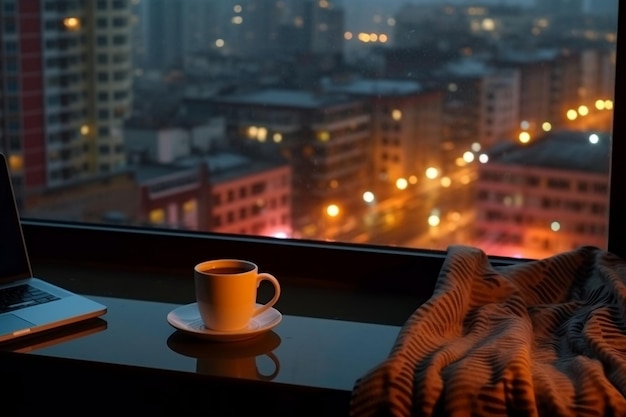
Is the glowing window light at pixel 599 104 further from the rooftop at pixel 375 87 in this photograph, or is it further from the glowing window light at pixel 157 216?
the glowing window light at pixel 157 216

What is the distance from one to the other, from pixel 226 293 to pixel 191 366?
0.11 m

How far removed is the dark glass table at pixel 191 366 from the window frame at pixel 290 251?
0.22 m

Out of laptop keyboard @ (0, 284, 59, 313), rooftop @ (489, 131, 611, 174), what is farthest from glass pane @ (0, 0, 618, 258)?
laptop keyboard @ (0, 284, 59, 313)

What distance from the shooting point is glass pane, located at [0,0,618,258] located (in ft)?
5.79

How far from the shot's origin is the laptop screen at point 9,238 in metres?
1.61

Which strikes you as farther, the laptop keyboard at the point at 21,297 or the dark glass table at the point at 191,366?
the laptop keyboard at the point at 21,297

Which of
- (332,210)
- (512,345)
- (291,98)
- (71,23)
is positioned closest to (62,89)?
(71,23)

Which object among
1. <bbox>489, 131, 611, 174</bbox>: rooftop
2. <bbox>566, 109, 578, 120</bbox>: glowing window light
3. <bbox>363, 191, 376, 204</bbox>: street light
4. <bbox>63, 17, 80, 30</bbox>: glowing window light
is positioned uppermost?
<bbox>63, 17, 80, 30</bbox>: glowing window light

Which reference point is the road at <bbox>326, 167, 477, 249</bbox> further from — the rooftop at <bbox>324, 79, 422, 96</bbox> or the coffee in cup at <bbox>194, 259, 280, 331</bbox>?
the coffee in cup at <bbox>194, 259, 280, 331</bbox>

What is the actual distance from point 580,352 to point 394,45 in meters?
0.75

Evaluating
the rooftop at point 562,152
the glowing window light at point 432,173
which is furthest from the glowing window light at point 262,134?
the rooftop at point 562,152

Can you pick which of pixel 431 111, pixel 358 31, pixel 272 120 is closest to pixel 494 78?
pixel 431 111

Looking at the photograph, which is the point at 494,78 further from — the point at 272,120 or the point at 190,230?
the point at 190,230

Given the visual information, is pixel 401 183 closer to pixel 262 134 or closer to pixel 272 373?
pixel 262 134
